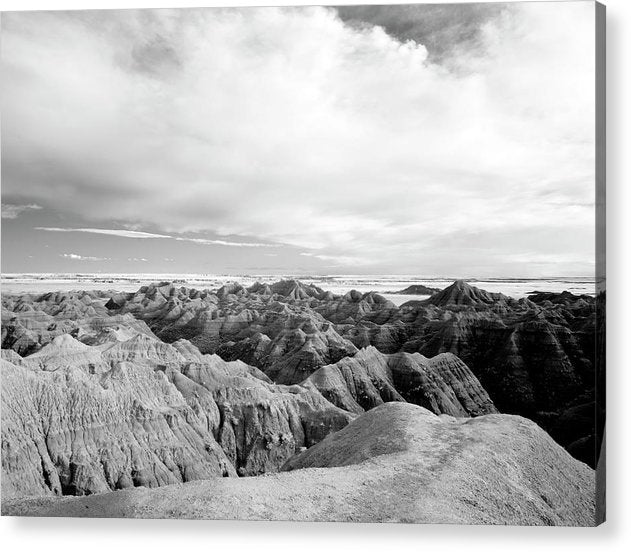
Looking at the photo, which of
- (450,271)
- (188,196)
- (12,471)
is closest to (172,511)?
(12,471)

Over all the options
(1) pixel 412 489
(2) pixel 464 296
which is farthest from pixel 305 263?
(1) pixel 412 489

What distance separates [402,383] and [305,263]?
1.46m

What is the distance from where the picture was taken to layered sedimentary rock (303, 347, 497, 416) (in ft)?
15.0

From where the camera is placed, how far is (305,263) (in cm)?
473

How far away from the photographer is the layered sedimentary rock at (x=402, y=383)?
4578 millimetres

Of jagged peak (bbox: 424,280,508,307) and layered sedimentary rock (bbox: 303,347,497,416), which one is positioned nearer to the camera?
jagged peak (bbox: 424,280,508,307)

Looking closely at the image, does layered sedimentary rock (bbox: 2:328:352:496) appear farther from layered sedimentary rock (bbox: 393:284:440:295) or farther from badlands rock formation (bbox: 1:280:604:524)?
layered sedimentary rock (bbox: 393:284:440:295)

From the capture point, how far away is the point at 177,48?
14.5 feet

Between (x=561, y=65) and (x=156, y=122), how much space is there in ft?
11.5

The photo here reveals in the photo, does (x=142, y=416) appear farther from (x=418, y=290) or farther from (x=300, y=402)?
(x=418, y=290)

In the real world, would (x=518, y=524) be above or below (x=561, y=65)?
below

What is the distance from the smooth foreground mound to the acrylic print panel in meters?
0.02

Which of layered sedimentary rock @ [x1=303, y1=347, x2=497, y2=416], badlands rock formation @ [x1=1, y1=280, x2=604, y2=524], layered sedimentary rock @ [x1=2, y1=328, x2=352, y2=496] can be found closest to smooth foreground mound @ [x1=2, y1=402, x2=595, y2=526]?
badlands rock formation @ [x1=1, y1=280, x2=604, y2=524]

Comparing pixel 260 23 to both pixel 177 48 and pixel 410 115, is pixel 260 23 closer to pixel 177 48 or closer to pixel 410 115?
pixel 177 48
